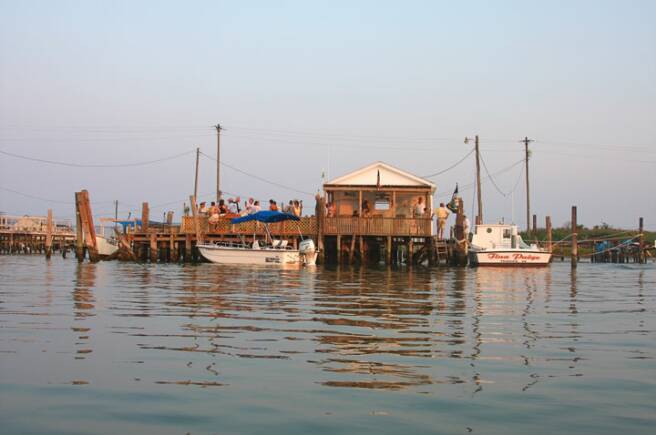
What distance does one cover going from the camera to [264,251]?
3838cm

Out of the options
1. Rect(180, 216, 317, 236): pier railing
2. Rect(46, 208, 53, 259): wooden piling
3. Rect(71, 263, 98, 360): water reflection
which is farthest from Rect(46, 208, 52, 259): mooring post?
Rect(71, 263, 98, 360): water reflection

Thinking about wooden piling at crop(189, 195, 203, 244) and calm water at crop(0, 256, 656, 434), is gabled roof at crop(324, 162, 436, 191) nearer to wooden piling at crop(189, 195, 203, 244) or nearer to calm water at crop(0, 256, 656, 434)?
wooden piling at crop(189, 195, 203, 244)

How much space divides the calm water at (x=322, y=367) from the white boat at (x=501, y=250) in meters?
24.3

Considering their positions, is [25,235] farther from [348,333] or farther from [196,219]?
[348,333]

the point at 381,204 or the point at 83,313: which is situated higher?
the point at 381,204

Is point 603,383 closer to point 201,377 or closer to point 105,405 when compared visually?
point 201,377

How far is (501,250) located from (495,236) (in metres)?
3.64

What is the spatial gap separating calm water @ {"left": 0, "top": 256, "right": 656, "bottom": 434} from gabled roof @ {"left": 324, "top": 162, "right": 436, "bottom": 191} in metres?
26.9

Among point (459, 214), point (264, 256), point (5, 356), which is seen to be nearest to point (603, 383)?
point (5, 356)

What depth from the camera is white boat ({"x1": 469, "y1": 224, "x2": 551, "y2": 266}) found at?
40.7m

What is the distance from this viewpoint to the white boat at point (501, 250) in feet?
134

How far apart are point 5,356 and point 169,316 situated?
4.77 metres

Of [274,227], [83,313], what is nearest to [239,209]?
[274,227]

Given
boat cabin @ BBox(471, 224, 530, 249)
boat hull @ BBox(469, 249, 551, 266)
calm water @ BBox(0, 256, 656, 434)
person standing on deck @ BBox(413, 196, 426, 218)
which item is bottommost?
calm water @ BBox(0, 256, 656, 434)
